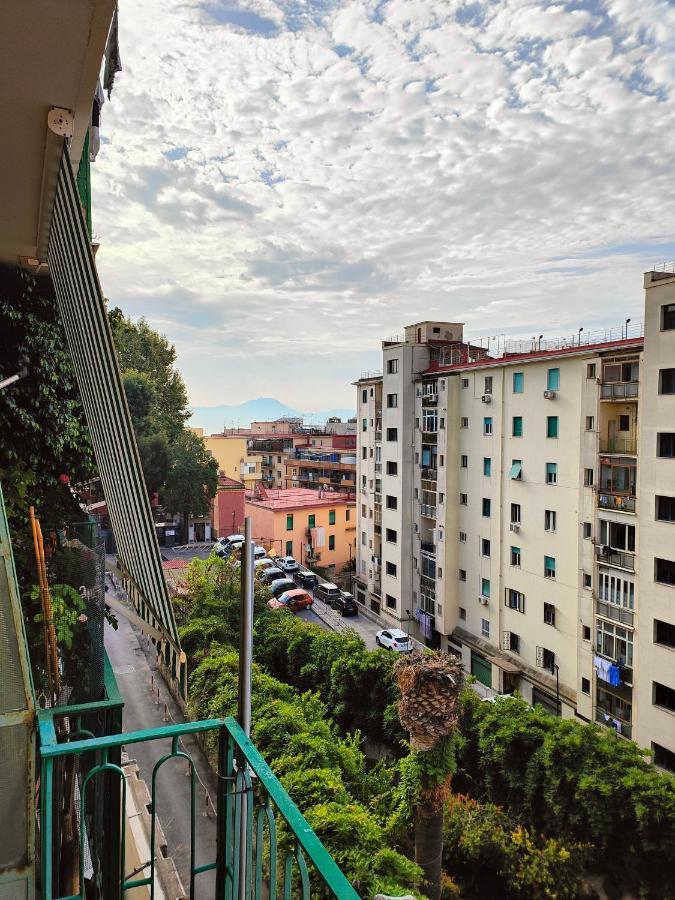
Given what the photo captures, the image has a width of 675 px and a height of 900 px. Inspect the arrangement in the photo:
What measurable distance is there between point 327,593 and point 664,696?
44.1 ft

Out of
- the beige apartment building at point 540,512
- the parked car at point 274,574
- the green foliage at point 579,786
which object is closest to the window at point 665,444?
the beige apartment building at point 540,512

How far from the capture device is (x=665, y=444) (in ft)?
35.7

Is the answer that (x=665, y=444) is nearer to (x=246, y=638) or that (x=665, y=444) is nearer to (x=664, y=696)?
(x=664, y=696)

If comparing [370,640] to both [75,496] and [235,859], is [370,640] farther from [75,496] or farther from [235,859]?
[235,859]

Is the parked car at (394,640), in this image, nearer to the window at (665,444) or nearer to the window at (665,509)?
the window at (665,509)

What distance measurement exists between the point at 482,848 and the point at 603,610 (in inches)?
237

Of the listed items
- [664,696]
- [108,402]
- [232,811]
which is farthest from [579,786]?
[108,402]

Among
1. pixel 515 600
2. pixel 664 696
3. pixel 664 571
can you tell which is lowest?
pixel 664 696

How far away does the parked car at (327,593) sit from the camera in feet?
73.6

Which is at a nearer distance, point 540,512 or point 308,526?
point 540,512

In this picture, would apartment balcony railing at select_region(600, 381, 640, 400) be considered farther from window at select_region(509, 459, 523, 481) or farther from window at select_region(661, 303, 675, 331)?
window at select_region(509, 459, 523, 481)

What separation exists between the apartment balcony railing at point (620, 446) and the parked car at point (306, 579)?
554 inches

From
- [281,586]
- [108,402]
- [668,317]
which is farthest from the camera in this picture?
[281,586]

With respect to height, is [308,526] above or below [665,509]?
below
